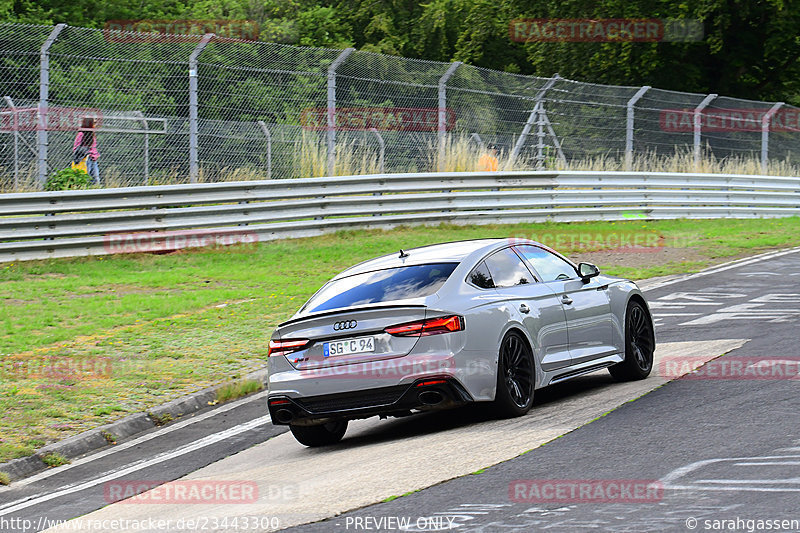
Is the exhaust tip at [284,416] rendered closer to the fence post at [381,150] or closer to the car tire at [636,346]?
the car tire at [636,346]

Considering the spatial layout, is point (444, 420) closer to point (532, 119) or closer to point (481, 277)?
point (481, 277)

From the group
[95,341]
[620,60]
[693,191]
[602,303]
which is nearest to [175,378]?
[95,341]

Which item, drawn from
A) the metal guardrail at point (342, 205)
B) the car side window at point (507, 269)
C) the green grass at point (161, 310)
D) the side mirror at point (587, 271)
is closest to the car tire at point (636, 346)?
the side mirror at point (587, 271)

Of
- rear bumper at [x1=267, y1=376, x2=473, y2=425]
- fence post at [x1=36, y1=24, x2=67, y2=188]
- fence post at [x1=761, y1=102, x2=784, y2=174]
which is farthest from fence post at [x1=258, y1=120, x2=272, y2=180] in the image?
fence post at [x1=761, y1=102, x2=784, y2=174]

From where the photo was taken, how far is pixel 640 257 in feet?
65.4

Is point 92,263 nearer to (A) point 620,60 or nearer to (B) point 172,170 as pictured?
(B) point 172,170

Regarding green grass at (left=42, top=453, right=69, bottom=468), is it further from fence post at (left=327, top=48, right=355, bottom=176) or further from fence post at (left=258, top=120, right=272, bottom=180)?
fence post at (left=327, top=48, right=355, bottom=176)

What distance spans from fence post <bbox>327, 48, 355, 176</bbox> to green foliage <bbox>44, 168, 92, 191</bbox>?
4775 millimetres

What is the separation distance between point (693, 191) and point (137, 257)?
14.6 m

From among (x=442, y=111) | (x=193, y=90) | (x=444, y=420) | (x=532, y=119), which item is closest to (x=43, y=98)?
(x=193, y=90)

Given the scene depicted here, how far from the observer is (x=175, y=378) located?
10859 millimetres

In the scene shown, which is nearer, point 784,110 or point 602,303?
point 602,303

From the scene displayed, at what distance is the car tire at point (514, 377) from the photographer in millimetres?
8328

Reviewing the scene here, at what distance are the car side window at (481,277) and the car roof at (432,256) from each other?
15 cm
